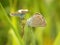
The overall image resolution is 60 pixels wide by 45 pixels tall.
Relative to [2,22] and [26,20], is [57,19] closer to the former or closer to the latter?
[26,20]

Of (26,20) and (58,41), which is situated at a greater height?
(26,20)

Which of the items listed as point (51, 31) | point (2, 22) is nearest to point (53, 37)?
point (51, 31)

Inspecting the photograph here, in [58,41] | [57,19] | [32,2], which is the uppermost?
[32,2]
